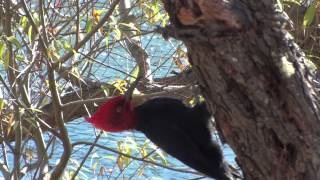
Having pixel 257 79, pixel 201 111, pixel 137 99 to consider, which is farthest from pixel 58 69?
pixel 257 79

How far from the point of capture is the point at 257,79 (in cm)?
114

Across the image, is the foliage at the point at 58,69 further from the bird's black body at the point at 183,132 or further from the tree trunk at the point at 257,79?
the tree trunk at the point at 257,79

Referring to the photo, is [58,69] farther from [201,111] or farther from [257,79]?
[257,79]

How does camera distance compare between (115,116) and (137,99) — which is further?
(137,99)

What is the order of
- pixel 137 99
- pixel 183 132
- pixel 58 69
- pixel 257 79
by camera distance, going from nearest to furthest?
pixel 257 79 < pixel 183 132 < pixel 137 99 < pixel 58 69

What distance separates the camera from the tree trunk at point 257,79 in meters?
1.13

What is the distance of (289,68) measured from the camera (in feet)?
3.81

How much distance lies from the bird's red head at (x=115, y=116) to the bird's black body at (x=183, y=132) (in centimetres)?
3

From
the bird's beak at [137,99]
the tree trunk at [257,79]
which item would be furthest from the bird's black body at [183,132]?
the tree trunk at [257,79]

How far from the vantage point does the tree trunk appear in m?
1.13

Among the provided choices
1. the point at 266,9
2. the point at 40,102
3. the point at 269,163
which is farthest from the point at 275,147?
the point at 40,102

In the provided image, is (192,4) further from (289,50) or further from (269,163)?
(269,163)

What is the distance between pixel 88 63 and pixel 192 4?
1.59m

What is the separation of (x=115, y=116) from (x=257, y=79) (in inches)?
27.5
